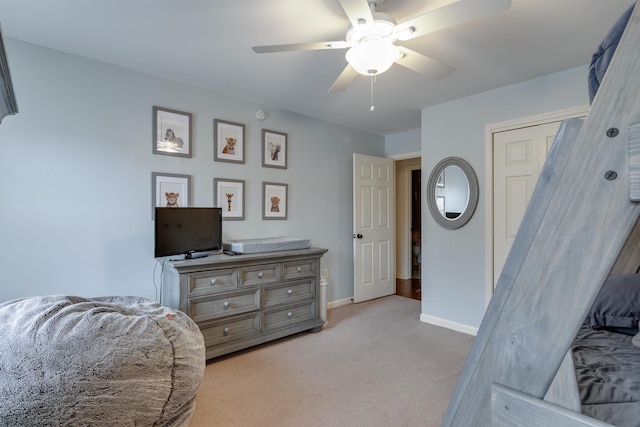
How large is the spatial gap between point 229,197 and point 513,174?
279 cm

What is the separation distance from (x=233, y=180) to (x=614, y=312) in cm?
299

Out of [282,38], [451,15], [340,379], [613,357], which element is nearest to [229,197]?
[282,38]

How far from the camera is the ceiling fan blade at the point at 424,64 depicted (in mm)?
1844

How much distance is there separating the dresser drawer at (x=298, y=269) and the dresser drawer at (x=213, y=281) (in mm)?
529

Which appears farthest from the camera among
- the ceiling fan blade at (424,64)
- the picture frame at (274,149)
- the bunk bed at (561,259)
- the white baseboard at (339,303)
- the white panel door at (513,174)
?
the white baseboard at (339,303)

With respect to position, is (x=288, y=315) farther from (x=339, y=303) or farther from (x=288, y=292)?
(x=339, y=303)

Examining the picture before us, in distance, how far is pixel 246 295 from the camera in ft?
9.16

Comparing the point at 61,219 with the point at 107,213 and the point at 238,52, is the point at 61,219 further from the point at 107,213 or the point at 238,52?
the point at 238,52

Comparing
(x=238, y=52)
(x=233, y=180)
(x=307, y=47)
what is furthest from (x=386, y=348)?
(x=238, y=52)

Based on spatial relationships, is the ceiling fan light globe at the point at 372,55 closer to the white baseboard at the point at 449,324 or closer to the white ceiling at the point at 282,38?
the white ceiling at the point at 282,38

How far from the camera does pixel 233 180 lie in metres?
3.25

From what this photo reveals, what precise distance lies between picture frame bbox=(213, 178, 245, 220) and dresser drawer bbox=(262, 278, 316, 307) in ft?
2.80

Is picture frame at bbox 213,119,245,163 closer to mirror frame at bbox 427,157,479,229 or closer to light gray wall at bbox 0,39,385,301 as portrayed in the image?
light gray wall at bbox 0,39,385,301

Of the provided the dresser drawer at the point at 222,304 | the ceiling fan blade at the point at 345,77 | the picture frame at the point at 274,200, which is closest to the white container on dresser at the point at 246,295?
the dresser drawer at the point at 222,304
